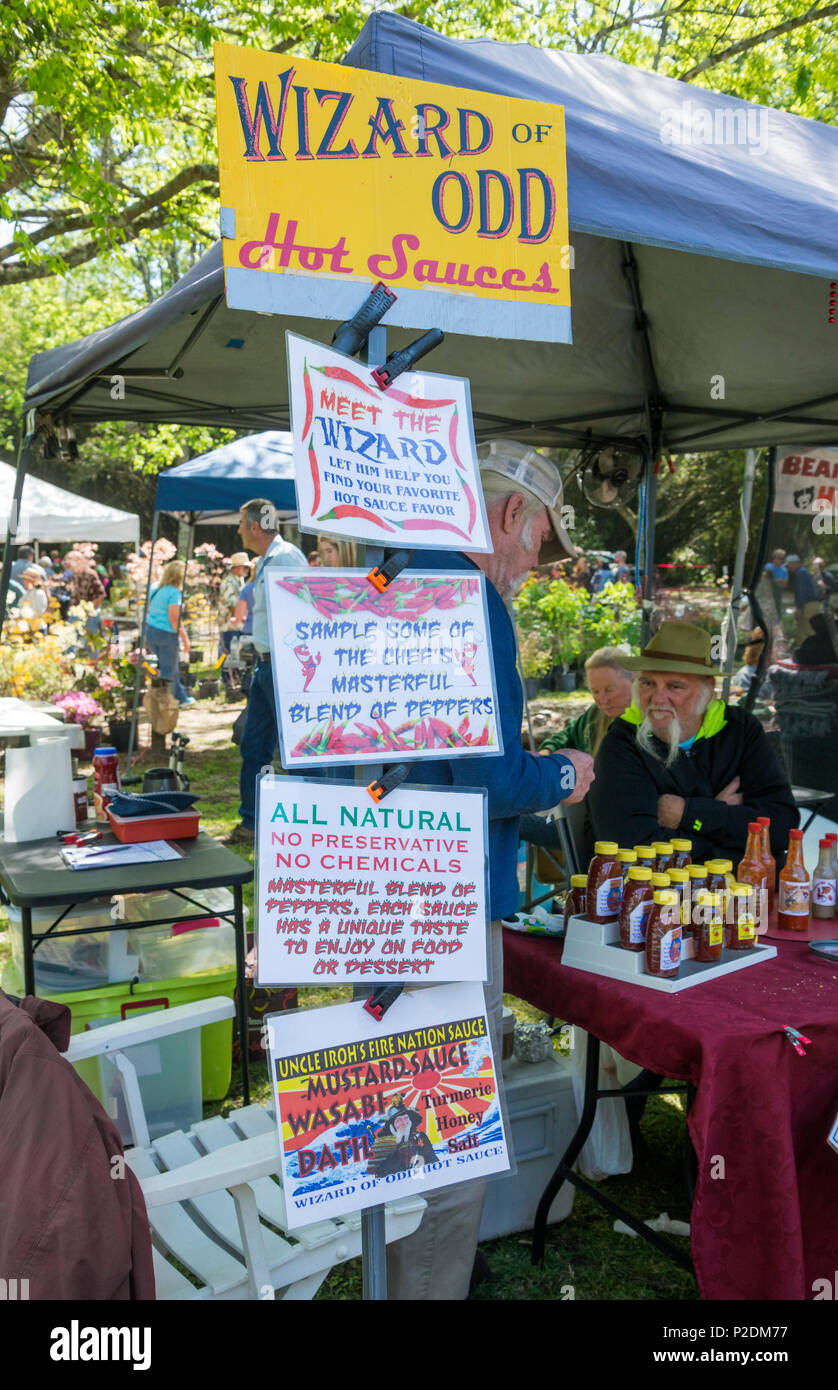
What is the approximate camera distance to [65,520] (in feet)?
36.9

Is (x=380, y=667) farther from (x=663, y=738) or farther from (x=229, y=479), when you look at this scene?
(x=229, y=479)

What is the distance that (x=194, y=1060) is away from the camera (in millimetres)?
3125

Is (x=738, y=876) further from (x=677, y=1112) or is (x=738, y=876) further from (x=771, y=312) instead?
(x=771, y=312)

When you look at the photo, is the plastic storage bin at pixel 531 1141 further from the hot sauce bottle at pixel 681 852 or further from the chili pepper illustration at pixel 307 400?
the chili pepper illustration at pixel 307 400

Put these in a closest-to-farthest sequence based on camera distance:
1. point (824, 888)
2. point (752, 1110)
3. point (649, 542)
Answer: point (752, 1110)
point (824, 888)
point (649, 542)

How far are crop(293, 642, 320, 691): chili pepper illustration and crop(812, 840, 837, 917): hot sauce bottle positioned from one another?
1876 mm

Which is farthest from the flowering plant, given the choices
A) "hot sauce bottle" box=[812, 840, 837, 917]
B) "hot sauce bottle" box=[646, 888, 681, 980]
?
"hot sauce bottle" box=[646, 888, 681, 980]

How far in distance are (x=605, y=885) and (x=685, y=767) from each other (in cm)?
90

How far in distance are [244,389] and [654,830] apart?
2496mm

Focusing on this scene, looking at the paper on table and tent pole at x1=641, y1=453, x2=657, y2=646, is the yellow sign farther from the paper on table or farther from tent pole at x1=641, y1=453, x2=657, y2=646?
tent pole at x1=641, y1=453, x2=657, y2=646

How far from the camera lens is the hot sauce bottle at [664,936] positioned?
2.23m

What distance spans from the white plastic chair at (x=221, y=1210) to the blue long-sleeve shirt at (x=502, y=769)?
655mm

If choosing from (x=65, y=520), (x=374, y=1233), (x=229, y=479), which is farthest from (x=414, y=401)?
(x=65, y=520)

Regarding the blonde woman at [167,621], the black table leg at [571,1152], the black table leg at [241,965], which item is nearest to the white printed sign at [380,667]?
the black table leg at [571,1152]
